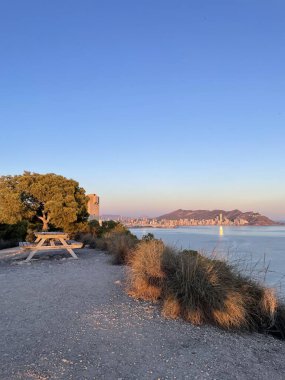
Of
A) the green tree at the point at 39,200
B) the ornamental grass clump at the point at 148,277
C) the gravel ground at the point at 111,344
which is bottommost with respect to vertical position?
the gravel ground at the point at 111,344

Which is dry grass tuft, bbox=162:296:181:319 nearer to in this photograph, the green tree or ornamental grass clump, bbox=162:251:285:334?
ornamental grass clump, bbox=162:251:285:334

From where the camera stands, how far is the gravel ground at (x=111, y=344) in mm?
3365

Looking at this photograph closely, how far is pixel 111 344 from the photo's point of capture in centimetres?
393

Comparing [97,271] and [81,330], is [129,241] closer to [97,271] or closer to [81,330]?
[97,271]

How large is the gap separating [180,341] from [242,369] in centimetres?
78

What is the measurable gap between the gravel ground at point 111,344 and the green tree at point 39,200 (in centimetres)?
737

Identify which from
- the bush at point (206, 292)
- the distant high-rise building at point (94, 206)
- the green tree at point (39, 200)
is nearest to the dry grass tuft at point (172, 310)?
the bush at point (206, 292)

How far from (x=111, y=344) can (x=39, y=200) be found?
10637 millimetres

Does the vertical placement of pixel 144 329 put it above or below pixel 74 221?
below

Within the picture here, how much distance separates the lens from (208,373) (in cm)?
347

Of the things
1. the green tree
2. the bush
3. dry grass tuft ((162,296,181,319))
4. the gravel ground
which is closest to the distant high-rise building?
the green tree

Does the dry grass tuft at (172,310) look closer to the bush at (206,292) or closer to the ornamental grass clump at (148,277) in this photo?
the bush at (206,292)

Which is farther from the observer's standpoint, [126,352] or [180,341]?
[180,341]

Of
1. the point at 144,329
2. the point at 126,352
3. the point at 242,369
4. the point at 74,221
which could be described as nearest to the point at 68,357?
the point at 126,352
